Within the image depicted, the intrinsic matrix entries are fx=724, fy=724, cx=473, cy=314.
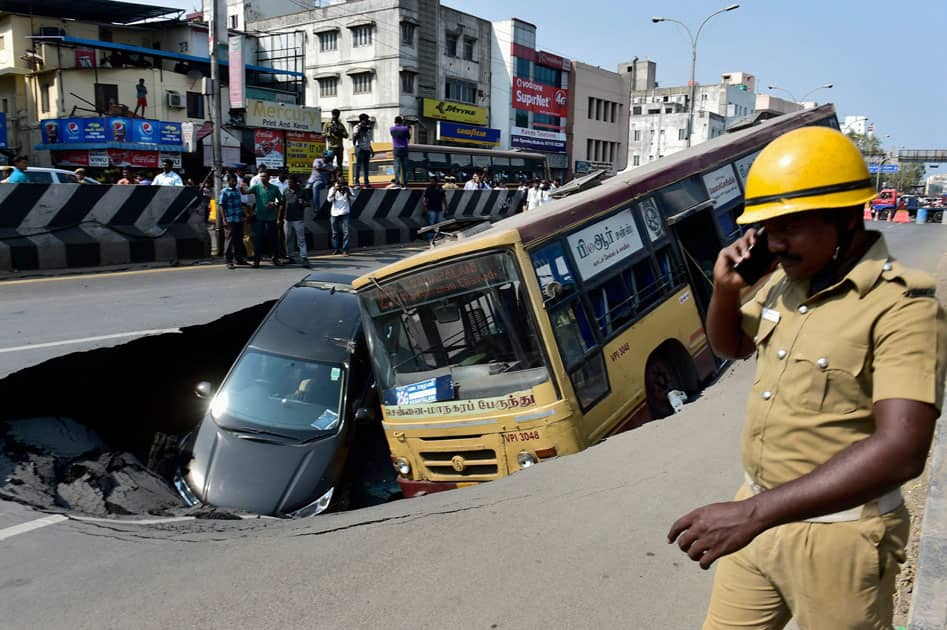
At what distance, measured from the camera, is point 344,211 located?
17.2 meters

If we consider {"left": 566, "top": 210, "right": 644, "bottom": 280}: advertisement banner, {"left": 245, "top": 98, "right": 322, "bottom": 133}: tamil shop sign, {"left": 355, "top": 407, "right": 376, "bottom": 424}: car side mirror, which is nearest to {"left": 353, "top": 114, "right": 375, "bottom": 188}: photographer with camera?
{"left": 566, "top": 210, "right": 644, "bottom": 280}: advertisement banner

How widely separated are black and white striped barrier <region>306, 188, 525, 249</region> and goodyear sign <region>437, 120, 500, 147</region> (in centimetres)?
2622

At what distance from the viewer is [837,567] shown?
6.17 feet

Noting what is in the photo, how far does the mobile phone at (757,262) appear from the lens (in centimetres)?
211

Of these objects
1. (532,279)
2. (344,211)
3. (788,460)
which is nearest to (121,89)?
(344,211)

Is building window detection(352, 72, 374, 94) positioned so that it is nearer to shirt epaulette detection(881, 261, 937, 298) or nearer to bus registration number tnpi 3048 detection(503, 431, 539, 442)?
bus registration number tnpi 3048 detection(503, 431, 539, 442)

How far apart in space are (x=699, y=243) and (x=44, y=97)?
3803 cm

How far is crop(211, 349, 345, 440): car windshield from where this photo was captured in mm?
6754

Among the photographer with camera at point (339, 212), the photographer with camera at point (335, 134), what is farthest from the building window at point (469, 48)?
the photographer with camera at point (339, 212)

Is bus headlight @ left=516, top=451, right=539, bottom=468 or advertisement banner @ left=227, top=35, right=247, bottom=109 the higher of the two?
advertisement banner @ left=227, top=35, right=247, bottom=109

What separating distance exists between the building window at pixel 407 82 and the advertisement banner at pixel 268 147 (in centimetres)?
1066

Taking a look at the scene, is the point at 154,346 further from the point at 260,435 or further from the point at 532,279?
the point at 532,279

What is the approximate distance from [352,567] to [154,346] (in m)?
6.43

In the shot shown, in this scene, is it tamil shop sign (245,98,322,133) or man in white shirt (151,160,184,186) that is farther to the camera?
tamil shop sign (245,98,322,133)
